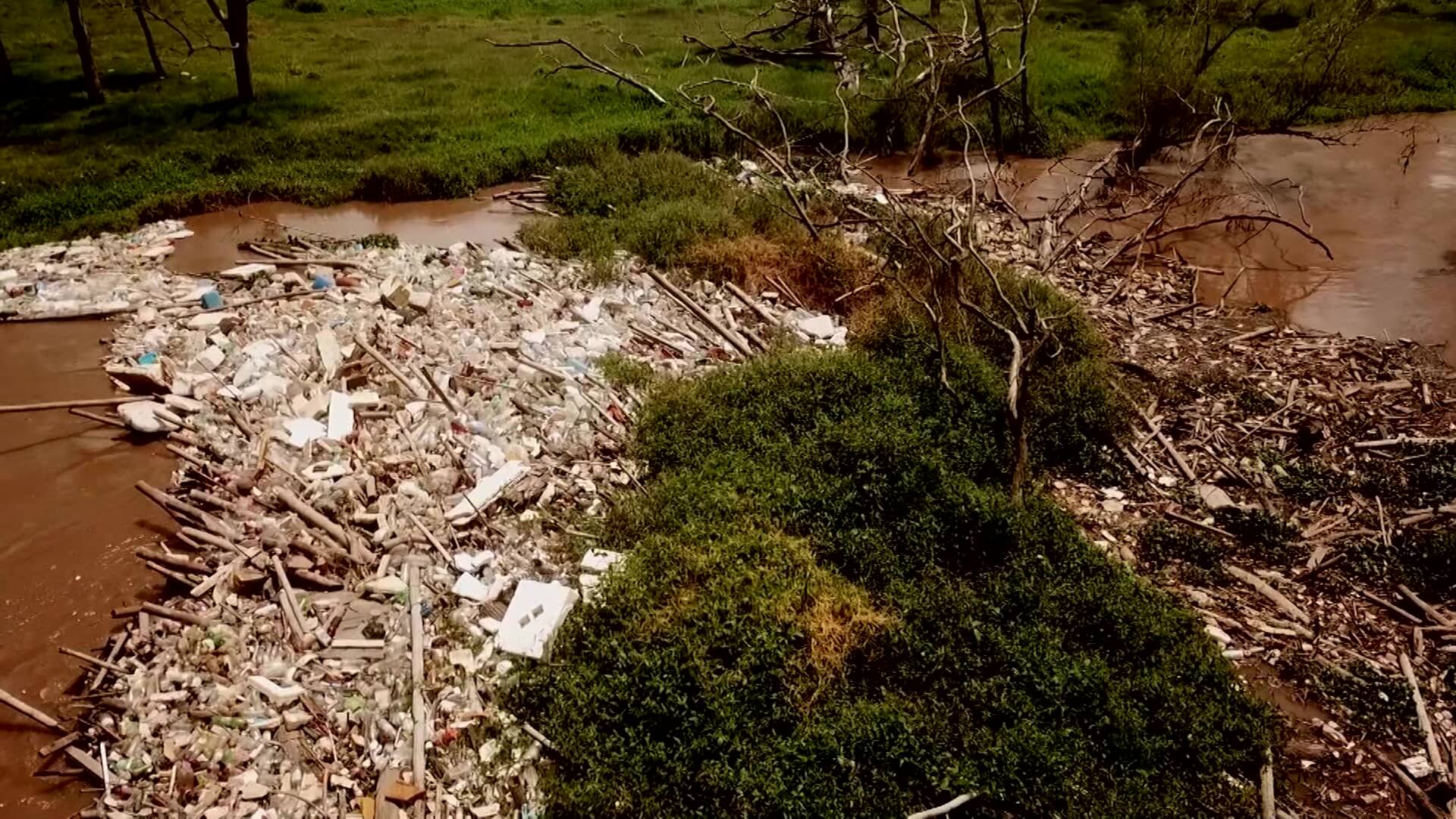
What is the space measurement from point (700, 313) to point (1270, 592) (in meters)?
5.55

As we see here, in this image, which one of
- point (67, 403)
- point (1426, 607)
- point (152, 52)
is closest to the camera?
point (1426, 607)

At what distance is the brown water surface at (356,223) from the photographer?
10.4 metres

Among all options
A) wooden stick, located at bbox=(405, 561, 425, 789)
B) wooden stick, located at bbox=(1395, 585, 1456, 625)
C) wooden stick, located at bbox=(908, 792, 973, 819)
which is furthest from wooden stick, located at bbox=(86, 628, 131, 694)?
wooden stick, located at bbox=(1395, 585, 1456, 625)

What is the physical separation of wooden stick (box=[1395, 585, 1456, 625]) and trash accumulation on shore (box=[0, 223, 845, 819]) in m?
5.02

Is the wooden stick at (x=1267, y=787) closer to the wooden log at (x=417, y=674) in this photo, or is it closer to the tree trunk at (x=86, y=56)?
the wooden log at (x=417, y=674)

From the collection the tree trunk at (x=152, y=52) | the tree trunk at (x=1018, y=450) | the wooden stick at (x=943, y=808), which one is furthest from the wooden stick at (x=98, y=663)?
the tree trunk at (x=152, y=52)

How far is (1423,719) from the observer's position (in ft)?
16.8

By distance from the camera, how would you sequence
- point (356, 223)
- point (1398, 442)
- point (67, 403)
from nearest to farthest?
point (67, 403) → point (1398, 442) → point (356, 223)

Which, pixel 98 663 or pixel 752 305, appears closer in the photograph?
pixel 98 663

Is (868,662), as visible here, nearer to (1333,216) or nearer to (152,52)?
(1333,216)

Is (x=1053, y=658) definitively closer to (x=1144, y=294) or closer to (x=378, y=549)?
(x=378, y=549)

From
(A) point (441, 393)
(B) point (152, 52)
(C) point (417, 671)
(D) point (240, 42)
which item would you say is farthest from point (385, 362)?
(B) point (152, 52)

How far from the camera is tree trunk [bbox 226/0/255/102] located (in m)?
12.6

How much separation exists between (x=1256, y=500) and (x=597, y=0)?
1907 centimetres
